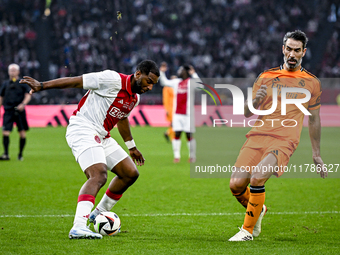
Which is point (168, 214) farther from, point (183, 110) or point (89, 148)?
point (183, 110)

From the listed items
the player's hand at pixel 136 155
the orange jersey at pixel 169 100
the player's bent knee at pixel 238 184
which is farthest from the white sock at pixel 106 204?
the orange jersey at pixel 169 100

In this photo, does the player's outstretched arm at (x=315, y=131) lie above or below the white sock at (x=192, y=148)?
above

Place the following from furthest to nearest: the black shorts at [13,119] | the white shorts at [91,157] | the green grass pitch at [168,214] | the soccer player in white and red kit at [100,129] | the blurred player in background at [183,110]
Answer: the blurred player in background at [183,110]
the black shorts at [13,119]
the white shorts at [91,157]
the soccer player in white and red kit at [100,129]
the green grass pitch at [168,214]

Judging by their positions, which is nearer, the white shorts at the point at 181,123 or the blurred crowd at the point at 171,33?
the white shorts at the point at 181,123

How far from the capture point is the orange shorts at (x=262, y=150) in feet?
15.3

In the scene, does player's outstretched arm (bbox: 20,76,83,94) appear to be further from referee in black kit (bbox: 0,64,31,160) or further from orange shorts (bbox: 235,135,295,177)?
referee in black kit (bbox: 0,64,31,160)

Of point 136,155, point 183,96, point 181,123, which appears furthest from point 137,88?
point 183,96

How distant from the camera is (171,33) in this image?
27406 millimetres

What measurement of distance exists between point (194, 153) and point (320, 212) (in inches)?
210


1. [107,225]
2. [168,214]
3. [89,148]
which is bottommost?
[168,214]

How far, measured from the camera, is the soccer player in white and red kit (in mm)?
4617

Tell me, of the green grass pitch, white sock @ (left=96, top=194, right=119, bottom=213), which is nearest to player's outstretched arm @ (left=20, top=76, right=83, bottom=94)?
white sock @ (left=96, top=194, right=119, bottom=213)

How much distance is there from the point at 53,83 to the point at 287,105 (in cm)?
240

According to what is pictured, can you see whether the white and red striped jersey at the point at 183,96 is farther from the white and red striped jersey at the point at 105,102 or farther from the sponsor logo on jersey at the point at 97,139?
the sponsor logo on jersey at the point at 97,139
